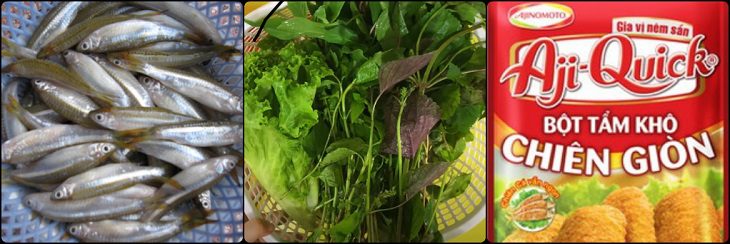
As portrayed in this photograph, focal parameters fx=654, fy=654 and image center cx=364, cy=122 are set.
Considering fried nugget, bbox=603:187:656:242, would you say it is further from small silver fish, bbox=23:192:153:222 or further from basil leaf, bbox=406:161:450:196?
small silver fish, bbox=23:192:153:222

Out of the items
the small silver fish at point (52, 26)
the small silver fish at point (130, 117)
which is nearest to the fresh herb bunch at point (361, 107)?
the small silver fish at point (130, 117)

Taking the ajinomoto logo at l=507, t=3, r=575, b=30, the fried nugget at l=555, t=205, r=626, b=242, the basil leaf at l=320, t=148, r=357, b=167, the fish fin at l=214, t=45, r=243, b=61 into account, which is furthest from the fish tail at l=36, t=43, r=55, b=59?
the fried nugget at l=555, t=205, r=626, b=242

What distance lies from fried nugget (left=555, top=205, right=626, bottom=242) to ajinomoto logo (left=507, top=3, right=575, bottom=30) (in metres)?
0.28

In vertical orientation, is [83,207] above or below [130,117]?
below

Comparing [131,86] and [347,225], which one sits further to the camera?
[131,86]

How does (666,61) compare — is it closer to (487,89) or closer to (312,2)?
(487,89)

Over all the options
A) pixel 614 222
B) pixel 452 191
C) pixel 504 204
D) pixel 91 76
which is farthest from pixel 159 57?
pixel 614 222

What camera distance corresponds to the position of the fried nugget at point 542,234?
1.00 meters

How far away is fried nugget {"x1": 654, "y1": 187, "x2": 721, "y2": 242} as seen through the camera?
3.24ft

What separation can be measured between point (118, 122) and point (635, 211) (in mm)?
941

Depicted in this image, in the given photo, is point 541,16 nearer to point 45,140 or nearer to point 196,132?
point 196,132

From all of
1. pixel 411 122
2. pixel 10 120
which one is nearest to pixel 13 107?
pixel 10 120

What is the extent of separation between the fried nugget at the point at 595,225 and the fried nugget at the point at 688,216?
7 cm

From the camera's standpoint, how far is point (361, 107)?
105 centimetres
